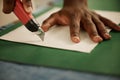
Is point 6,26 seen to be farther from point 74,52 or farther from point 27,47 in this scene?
point 74,52

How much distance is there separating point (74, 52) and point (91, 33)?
0.12m

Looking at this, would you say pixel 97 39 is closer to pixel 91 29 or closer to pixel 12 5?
pixel 91 29

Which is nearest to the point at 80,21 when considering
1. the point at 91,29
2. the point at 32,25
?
the point at 91,29

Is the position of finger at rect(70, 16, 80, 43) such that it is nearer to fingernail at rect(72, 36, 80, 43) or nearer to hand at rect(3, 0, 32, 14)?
fingernail at rect(72, 36, 80, 43)

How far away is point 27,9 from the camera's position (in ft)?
2.15

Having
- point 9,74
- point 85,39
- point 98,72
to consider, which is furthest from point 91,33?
point 9,74

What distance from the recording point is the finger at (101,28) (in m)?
0.71

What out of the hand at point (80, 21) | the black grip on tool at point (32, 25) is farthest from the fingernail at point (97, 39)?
the black grip on tool at point (32, 25)

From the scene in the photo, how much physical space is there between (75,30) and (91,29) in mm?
56

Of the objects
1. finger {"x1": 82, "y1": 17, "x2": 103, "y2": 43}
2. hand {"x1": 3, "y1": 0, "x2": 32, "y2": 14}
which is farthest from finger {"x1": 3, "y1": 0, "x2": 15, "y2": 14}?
finger {"x1": 82, "y1": 17, "x2": 103, "y2": 43}

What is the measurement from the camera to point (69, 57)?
612mm

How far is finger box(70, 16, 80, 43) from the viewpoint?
695mm

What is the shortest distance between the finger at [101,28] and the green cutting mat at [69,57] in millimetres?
23

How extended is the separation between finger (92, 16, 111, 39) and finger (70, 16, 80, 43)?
66mm
